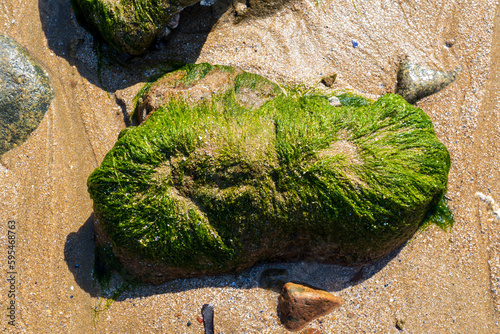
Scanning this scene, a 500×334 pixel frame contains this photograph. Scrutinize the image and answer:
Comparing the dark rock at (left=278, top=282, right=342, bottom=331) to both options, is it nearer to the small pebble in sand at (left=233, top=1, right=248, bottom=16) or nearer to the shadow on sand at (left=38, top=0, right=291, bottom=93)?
the shadow on sand at (left=38, top=0, right=291, bottom=93)

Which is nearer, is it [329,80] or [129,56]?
[329,80]

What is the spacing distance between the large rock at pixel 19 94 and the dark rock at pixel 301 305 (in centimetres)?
374

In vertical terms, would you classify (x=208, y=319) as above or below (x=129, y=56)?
below

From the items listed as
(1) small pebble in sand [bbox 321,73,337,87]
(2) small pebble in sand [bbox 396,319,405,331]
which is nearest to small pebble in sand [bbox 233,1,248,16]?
(1) small pebble in sand [bbox 321,73,337,87]

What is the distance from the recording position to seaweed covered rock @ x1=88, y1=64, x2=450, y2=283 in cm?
386

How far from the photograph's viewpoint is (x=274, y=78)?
4699 millimetres

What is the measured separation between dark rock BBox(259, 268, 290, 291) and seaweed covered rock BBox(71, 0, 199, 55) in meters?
3.22

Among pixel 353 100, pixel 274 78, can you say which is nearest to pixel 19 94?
pixel 274 78

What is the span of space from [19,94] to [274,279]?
3.89 metres

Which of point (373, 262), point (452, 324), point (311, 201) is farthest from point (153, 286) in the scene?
point (452, 324)

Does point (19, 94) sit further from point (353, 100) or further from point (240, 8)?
point (353, 100)

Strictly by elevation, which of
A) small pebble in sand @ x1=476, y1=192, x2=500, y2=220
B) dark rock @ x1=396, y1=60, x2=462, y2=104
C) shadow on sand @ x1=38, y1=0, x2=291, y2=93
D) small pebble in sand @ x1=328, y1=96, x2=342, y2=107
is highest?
shadow on sand @ x1=38, y1=0, x2=291, y2=93

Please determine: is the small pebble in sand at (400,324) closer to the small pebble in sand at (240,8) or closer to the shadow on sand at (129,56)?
the shadow on sand at (129,56)

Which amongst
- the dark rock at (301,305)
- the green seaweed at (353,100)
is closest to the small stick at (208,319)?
the dark rock at (301,305)
